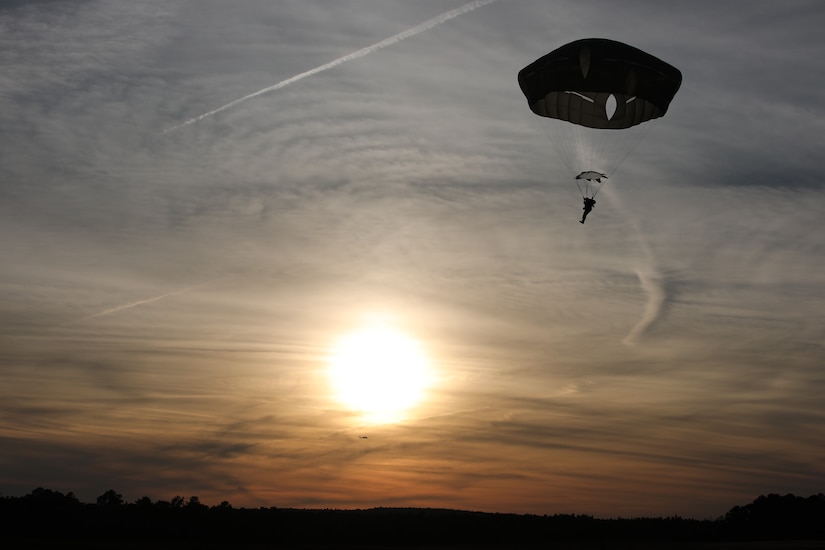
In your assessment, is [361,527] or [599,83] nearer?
[599,83]

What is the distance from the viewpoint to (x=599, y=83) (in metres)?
45.3

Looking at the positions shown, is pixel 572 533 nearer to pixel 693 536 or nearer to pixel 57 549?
pixel 693 536

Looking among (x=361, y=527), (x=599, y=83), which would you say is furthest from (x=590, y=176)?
(x=361, y=527)

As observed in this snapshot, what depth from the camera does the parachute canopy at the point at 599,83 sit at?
4544 cm

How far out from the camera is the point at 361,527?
10012cm

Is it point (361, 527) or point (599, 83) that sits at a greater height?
point (599, 83)

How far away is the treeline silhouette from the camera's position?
90375mm

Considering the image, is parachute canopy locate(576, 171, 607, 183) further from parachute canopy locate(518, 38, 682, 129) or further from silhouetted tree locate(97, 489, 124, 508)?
silhouetted tree locate(97, 489, 124, 508)

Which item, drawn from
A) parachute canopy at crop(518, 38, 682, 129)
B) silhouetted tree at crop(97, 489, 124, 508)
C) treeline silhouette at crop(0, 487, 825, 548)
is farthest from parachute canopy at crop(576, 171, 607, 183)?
silhouetted tree at crop(97, 489, 124, 508)

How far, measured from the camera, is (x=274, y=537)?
93875mm

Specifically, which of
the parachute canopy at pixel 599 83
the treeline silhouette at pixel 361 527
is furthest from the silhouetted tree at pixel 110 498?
the parachute canopy at pixel 599 83

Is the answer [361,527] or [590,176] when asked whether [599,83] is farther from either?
[361,527]

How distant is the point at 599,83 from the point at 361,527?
226ft

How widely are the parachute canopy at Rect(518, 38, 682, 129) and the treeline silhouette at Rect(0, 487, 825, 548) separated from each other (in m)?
47.9
